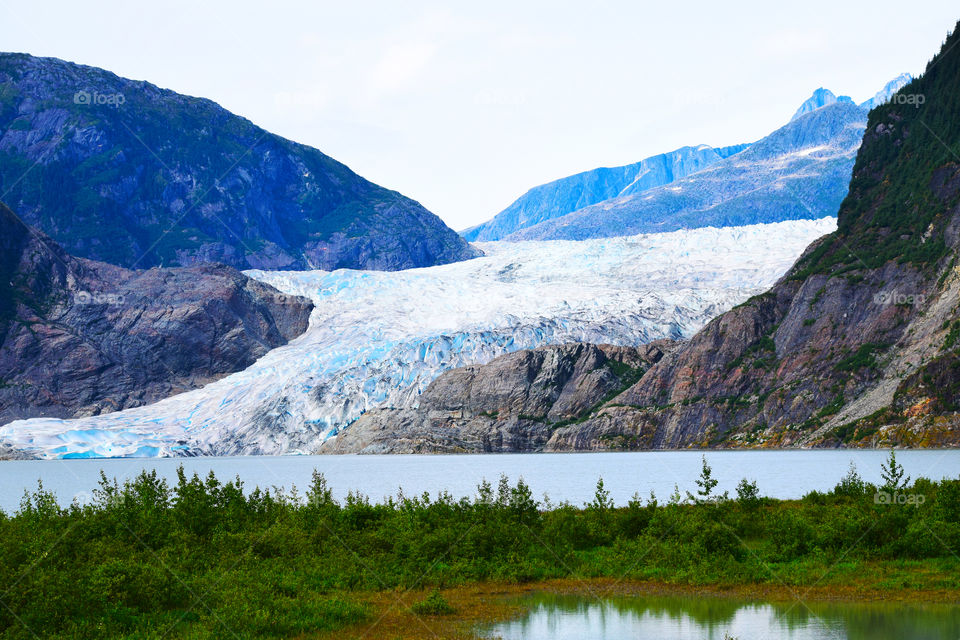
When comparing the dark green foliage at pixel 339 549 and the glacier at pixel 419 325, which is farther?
the glacier at pixel 419 325

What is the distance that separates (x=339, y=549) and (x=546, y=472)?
49.9m

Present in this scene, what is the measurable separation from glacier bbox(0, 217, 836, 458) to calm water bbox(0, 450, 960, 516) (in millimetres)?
7783

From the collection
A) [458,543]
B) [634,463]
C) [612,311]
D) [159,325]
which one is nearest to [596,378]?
[612,311]

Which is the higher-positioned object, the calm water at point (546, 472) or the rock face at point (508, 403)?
the rock face at point (508, 403)

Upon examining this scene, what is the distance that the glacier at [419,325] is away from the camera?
119500 mm

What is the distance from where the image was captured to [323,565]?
28.3 meters

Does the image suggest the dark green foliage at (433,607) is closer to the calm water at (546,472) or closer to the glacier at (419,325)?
the calm water at (546,472)

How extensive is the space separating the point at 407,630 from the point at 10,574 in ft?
27.6

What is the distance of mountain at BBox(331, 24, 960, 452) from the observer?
297ft

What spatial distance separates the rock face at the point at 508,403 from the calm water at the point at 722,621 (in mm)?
93164

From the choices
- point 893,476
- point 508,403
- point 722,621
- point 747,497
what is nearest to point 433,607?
point 722,621

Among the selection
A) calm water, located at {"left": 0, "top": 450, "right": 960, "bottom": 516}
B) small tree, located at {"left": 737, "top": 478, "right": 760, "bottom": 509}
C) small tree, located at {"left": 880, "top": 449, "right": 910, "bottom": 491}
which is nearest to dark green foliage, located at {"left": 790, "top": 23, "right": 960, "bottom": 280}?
calm water, located at {"left": 0, "top": 450, "right": 960, "bottom": 516}

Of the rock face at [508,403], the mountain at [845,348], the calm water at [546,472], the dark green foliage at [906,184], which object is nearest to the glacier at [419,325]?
the rock face at [508,403]

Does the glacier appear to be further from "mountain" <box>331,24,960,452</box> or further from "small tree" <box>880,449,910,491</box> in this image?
"small tree" <box>880,449,910,491</box>
